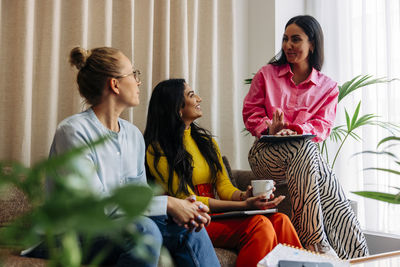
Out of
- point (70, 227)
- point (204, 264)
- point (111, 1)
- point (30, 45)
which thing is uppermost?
point (111, 1)

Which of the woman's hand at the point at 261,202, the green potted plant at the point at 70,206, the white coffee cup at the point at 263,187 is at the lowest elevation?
the woman's hand at the point at 261,202

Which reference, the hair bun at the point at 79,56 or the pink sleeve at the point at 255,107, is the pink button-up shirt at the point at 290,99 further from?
the hair bun at the point at 79,56

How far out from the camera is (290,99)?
90.4 inches

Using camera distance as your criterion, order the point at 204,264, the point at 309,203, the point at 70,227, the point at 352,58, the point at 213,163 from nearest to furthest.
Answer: the point at 70,227
the point at 204,264
the point at 309,203
the point at 213,163
the point at 352,58

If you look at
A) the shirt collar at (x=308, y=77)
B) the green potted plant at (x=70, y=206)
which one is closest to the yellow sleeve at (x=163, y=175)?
the shirt collar at (x=308, y=77)

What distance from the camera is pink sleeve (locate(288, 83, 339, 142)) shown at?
2.04m

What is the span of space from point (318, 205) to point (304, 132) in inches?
18.4

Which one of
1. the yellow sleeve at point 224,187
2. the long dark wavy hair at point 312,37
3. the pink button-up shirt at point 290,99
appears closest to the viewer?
the yellow sleeve at point 224,187

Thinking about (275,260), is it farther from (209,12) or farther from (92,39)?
(209,12)

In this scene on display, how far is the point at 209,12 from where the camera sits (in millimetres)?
2861

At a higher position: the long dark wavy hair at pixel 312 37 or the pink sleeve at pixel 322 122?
the long dark wavy hair at pixel 312 37

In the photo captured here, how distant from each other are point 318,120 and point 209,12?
1.21 m

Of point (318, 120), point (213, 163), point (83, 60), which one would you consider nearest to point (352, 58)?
point (318, 120)

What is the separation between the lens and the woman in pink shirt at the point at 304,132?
5.45ft
